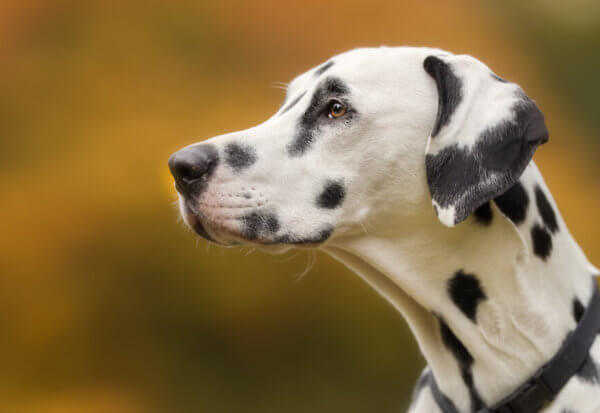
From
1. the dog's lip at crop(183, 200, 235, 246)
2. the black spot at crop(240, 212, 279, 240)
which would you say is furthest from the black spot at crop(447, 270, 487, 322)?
the dog's lip at crop(183, 200, 235, 246)

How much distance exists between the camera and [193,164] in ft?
6.92

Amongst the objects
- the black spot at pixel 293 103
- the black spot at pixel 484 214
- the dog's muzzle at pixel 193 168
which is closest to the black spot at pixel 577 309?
the black spot at pixel 484 214

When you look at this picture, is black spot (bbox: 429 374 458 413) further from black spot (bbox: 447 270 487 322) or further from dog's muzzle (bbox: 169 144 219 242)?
dog's muzzle (bbox: 169 144 219 242)

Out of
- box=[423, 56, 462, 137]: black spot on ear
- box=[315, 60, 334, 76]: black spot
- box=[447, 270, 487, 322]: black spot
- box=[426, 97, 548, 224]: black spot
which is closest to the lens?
box=[426, 97, 548, 224]: black spot

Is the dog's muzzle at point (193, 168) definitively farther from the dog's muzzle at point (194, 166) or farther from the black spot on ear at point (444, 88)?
the black spot on ear at point (444, 88)

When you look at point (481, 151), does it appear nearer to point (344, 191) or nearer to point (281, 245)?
point (344, 191)

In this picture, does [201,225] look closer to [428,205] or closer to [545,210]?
[428,205]

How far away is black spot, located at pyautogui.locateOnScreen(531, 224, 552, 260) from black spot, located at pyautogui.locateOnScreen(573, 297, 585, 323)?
0.60ft

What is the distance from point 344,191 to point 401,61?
19.1 inches

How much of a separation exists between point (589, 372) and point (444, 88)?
0.97m

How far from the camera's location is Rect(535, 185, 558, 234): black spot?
2.28m

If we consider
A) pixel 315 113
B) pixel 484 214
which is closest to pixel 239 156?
pixel 315 113

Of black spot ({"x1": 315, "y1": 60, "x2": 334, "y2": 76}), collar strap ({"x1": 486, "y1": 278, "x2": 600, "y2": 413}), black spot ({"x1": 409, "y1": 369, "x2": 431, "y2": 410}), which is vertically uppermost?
black spot ({"x1": 315, "y1": 60, "x2": 334, "y2": 76})

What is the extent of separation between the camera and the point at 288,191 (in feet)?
7.11
